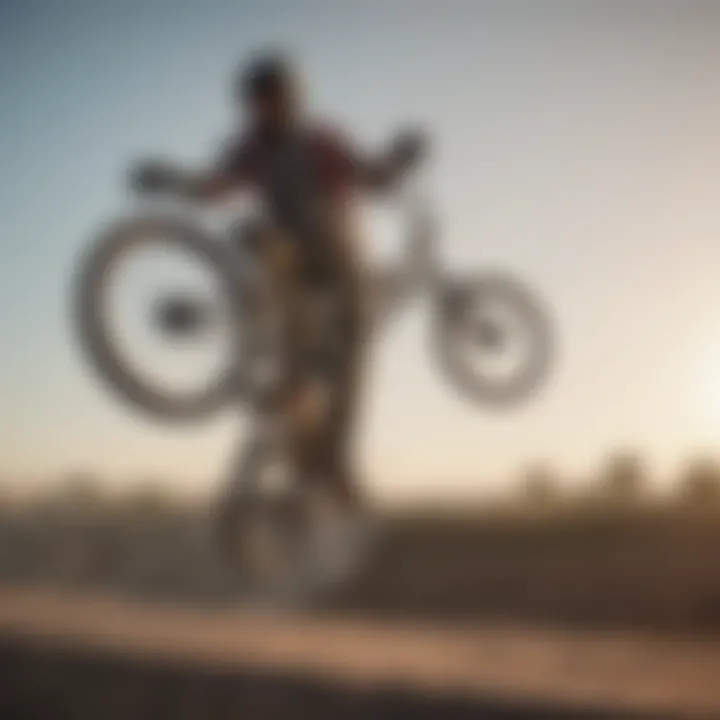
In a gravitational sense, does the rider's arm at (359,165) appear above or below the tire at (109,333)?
above

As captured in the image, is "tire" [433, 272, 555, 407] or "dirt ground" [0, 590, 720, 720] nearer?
"dirt ground" [0, 590, 720, 720]

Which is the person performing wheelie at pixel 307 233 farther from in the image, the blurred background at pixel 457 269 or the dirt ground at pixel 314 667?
the dirt ground at pixel 314 667

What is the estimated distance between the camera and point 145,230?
3.21 feet

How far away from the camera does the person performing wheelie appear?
0.98m

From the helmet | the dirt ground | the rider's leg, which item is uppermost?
the helmet

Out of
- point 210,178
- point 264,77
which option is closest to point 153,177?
point 210,178

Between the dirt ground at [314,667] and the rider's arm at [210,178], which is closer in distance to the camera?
the dirt ground at [314,667]

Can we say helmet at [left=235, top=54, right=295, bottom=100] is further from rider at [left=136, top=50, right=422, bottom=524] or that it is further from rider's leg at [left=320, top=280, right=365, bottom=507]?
rider's leg at [left=320, top=280, right=365, bottom=507]

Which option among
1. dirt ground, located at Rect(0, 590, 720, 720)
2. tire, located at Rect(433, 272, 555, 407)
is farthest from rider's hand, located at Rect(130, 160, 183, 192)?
dirt ground, located at Rect(0, 590, 720, 720)

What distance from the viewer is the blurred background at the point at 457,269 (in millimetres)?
972

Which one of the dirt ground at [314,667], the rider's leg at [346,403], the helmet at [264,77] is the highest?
the helmet at [264,77]

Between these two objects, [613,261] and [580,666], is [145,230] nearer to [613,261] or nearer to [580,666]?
[613,261]

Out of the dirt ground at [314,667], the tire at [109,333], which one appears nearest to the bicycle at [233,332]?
the tire at [109,333]

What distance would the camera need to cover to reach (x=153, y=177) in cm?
103
